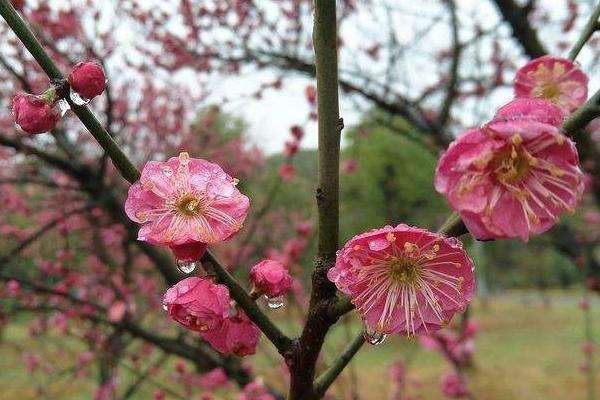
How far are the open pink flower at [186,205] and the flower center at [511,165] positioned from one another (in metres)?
0.37

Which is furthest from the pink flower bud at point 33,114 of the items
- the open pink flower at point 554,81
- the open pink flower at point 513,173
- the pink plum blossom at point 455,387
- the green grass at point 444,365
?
the pink plum blossom at point 455,387

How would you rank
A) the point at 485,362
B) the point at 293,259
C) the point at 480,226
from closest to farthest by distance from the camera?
the point at 480,226
the point at 293,259
the point at 485,362

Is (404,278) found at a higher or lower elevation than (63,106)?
lower

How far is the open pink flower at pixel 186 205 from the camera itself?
34.1 inches

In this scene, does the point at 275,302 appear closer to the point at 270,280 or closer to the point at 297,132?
the point at 270,280

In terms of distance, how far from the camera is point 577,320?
1791cm

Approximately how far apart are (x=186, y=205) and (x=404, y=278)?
0.37 meters

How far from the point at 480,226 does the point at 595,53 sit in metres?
4.33

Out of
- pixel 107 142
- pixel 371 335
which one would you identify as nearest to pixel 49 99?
pixel 107 142

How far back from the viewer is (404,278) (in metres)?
0.98

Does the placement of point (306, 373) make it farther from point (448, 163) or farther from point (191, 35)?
point (191, 35)

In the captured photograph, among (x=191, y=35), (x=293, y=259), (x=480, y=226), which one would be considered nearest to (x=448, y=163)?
(x=480, y=226)

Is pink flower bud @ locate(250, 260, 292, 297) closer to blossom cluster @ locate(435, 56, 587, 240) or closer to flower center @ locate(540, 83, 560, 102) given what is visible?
blossom cluster @ locate(435, 56, 587, 240)

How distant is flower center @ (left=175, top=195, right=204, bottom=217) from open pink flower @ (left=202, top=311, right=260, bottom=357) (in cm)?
18
